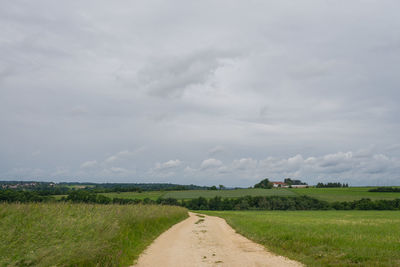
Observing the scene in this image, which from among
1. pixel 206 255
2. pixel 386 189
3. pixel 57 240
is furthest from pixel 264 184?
pixel 57 240

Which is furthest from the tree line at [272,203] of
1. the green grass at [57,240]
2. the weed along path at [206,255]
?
the green grass at [57,240]

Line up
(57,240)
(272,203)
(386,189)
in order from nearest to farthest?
1. (57,240)
2. (272,203)
3. (386,189)

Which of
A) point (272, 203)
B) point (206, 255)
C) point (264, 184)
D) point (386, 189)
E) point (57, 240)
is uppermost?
point (57, 240)

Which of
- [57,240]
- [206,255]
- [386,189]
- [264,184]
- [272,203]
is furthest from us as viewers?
[264,184]

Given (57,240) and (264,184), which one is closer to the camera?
(57,240)

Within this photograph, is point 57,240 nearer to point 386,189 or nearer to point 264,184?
point 386,189

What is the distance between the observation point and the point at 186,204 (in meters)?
94.4

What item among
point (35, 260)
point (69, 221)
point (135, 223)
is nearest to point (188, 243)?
point (135, 223)

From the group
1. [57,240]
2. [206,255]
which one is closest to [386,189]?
[206,255]

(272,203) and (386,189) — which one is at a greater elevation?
(386,189)

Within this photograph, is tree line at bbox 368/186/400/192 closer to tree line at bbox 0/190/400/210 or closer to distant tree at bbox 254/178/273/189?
tree line at bbox 0/190/400/210

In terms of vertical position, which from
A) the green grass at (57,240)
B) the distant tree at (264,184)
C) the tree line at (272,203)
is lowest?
the tree line at (272,203)

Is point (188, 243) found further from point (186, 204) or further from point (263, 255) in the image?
point (186, 204)

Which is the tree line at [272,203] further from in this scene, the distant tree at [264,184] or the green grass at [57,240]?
the green grass at [57,240]
